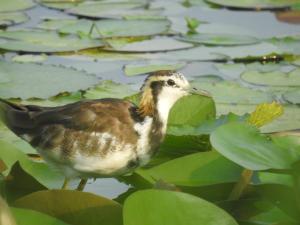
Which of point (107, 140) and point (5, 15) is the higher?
point (107, 140)

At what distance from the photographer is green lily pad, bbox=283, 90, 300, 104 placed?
603cm

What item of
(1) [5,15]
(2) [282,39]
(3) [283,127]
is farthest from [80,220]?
(1) [5,15]

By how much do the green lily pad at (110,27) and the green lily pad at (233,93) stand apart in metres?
1.43

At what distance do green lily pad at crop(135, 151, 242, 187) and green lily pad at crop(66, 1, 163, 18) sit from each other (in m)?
3.92

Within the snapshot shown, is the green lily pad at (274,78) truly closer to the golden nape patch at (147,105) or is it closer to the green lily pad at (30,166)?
the golden nape patch at (147,105)

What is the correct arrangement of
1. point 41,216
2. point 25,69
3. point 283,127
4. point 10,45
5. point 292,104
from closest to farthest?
1. point 41,216
2. point 283,127
3. point 292,104
4. point 25,69
5. point 10,45

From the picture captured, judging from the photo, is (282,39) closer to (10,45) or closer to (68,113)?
(10,45)

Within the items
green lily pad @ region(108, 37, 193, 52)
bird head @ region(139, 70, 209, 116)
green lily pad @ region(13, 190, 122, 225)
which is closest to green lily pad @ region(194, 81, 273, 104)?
green lily pad @ region(108, 37, 193, 52)

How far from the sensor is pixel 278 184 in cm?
395

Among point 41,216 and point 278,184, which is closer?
point 41,216

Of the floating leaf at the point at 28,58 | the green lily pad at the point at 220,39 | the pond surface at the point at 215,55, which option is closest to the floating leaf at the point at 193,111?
the pond surface at the point at 215,55

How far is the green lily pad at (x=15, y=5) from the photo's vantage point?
8.17 m

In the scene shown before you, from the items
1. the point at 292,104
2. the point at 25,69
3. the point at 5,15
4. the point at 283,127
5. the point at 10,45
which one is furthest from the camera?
the point at 5,15

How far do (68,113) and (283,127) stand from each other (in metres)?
1.58
